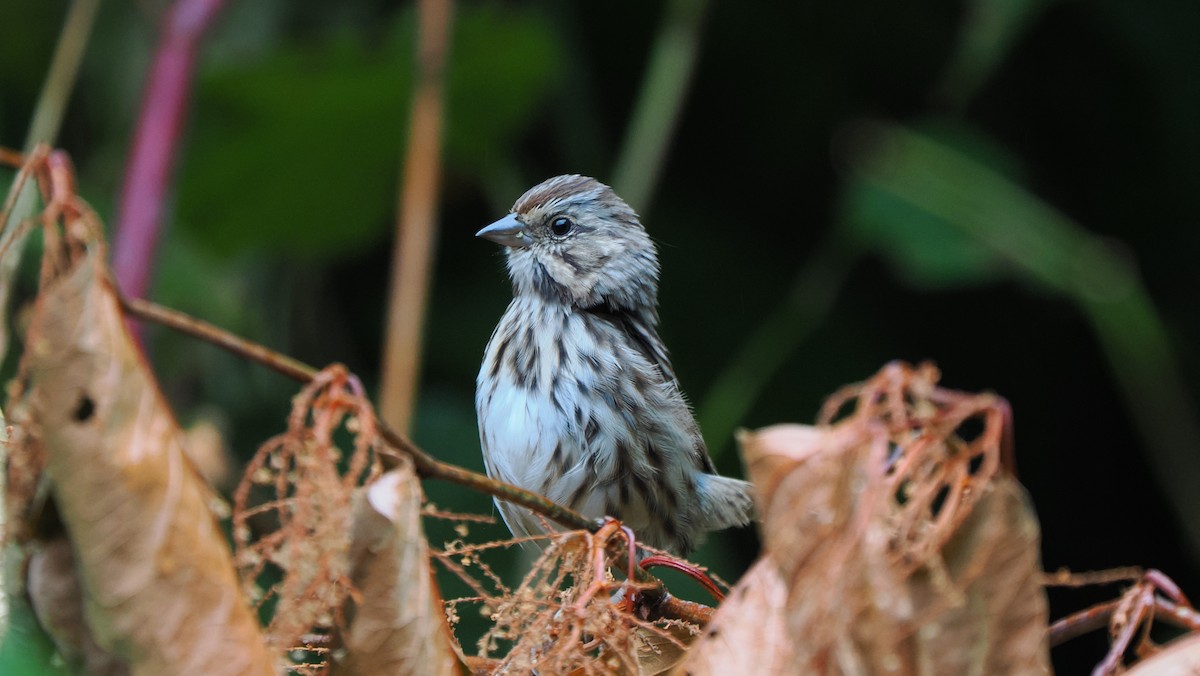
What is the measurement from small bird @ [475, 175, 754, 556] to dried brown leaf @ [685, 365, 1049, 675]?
1561 millimetres

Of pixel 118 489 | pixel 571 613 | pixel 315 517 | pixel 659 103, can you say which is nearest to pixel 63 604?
pixel 118 489

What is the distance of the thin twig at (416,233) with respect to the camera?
136 inches

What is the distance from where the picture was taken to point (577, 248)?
3.34 m

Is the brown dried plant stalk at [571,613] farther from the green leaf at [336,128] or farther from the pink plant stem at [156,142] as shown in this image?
the green leaf at [336,128]

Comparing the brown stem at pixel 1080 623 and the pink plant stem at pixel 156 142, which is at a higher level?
the pink plant stem at pixel 156 142

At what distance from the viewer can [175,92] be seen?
11.8 ft

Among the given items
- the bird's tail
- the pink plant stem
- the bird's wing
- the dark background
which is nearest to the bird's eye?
the bird's wing

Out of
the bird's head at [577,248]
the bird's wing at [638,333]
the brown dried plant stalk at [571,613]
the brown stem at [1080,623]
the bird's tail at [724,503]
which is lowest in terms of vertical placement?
the bird's tail at [724,503]

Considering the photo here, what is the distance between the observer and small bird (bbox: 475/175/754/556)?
2.96 metres

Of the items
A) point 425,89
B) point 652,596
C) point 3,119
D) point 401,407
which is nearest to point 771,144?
point 425,89

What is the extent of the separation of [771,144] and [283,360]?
4.28 metres

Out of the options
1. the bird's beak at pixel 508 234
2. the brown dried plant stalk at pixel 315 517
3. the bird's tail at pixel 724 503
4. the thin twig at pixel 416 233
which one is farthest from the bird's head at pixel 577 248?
the brown dried plant stalk at pixel 315 517

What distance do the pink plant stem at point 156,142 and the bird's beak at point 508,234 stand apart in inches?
33.0

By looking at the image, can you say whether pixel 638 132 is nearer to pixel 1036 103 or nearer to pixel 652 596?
pixel 1036 103
